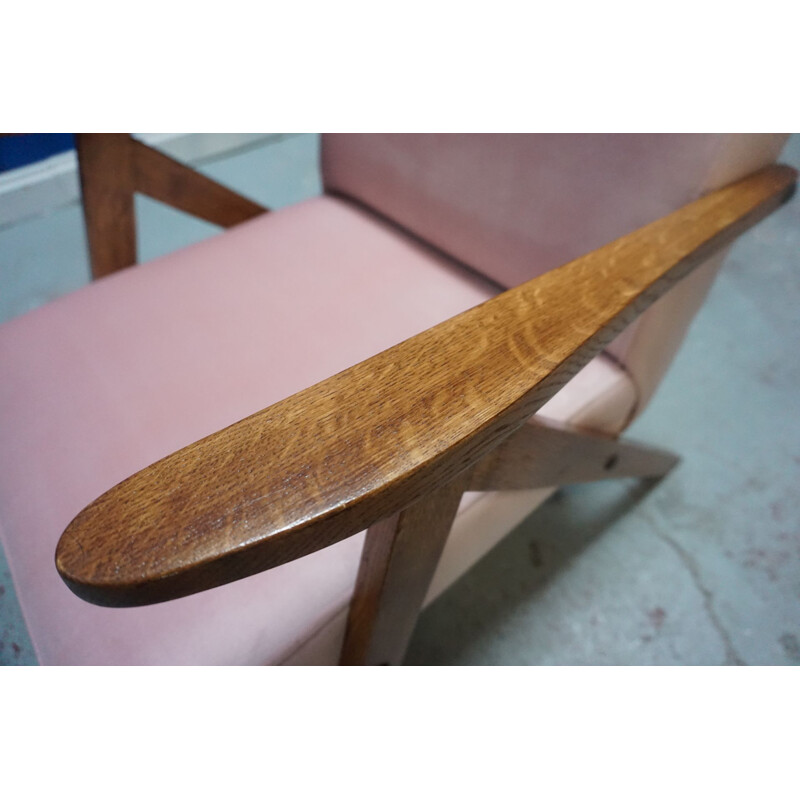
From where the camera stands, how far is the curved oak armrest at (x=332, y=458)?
274 mm

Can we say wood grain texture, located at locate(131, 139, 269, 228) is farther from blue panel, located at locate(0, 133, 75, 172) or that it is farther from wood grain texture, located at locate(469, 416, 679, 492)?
blue panel, located at locate(0, 133, 75, 172)

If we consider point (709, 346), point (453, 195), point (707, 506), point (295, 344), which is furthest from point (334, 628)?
point (709, 346)

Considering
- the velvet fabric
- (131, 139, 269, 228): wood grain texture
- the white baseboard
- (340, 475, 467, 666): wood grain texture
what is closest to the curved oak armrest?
(340, 475, 467, 666): wood grain texture

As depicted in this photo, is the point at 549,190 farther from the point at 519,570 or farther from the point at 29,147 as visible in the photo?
the point at 29,147

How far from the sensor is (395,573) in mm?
440

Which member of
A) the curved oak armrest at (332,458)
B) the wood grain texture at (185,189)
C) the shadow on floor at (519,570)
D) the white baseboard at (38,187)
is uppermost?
the curved oak armrest at (332,458)

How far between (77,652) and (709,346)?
4.58ft

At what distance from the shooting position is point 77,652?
0.45m

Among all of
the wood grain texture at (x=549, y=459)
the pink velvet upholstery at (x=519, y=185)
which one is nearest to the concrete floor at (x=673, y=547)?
the wood grain texture at (x=549, y=459)

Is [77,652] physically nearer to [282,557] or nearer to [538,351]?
[282,557]

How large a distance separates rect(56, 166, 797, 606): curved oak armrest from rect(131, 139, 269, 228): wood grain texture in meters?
0.59

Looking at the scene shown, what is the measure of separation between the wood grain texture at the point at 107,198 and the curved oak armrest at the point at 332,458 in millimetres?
601

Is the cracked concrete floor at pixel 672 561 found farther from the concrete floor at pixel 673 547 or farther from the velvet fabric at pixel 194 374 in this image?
the velvet fabric at pixel 194 374

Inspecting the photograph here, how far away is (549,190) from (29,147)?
1.40m
